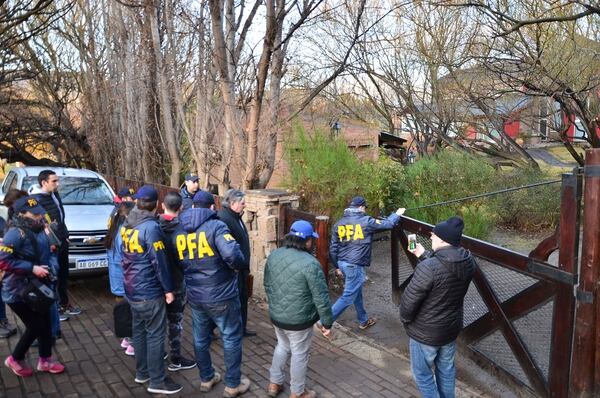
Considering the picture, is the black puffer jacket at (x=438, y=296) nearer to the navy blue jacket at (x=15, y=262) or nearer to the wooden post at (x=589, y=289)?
the wooden post at (x=589, y=289)

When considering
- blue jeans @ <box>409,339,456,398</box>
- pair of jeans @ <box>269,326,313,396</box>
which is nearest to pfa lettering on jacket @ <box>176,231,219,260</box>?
pair of jeans @ <box>269,326,313,396</box>

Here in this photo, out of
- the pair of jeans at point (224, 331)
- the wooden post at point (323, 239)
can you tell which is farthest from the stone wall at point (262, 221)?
the pair of jeans at point (224, 331)

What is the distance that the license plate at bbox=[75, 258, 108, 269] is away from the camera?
7.30 metres

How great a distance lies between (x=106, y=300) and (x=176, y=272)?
10.5ft

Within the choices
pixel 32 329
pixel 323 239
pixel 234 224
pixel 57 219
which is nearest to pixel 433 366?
pixel 234 224

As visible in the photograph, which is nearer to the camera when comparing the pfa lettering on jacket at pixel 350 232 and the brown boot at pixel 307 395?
the brown boot at pixel 307 395

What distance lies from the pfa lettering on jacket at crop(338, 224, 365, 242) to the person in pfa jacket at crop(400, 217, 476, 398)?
83.6 inches

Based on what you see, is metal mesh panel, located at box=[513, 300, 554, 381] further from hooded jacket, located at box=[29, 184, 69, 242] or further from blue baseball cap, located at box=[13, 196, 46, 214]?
hooded jacket, located at box=[29, 184, 69, 242]

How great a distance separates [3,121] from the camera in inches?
667

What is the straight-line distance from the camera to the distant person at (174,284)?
179 inches

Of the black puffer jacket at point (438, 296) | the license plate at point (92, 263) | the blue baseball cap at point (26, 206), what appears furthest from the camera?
the license plate at point (92, 263)

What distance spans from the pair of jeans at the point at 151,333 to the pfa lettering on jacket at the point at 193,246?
1.58 ft

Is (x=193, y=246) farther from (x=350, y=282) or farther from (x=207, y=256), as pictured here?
(x=350, y=282)

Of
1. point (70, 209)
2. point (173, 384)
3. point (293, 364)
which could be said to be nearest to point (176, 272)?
point (173, 384)
